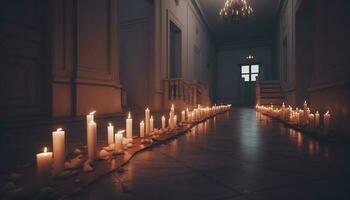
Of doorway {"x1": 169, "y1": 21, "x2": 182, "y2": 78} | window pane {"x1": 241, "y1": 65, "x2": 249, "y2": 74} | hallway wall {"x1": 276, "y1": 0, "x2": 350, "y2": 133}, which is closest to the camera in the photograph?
hallway wall {"x1": 276, "y1": 0, "x2": 350, "y2": 133}

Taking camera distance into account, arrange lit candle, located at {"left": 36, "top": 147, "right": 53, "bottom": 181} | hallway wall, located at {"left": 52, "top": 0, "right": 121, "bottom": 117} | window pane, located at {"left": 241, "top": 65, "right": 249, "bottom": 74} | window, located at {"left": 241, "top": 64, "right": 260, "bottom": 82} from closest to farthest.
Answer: lit candle, located at {"left": 36, "top": 147, "right": 53, "bottom": 181} < hallway wall, located at {"left": 52, "top": 0, "right": 121, "bottom": 117} < window, located at {"left": 241, "top": 64, "right": 260, "bottom": 82} < window pane, located at {"left": 241, "top": 65, "right": 249, "bottom": 74}

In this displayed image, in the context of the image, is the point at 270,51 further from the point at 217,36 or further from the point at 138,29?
the point at 138,29

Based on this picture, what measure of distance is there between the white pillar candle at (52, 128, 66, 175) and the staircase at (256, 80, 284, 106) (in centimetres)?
1331

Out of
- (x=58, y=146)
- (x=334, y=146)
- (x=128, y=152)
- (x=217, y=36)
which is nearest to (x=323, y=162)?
(x=334, y=146)

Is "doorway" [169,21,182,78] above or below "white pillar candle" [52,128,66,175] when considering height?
above

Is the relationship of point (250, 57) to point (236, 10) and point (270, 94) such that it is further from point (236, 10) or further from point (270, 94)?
point (236, 10)

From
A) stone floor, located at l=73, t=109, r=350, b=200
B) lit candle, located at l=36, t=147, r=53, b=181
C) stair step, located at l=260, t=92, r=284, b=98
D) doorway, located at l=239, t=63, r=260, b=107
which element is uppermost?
doorway, located at l=239, t=63, r=260, b=107

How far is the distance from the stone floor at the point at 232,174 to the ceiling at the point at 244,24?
10534 millimetres

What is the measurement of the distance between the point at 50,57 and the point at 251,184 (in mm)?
4422

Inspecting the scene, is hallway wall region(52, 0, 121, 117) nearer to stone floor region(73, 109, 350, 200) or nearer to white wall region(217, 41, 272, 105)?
stone floor region(73, 109, 350, 200)

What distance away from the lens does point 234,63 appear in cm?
2202

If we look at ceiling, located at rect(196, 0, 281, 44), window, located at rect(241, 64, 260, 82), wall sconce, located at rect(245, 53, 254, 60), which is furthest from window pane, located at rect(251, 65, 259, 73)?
ceiling, located at rect(196, 0, 281, 44)

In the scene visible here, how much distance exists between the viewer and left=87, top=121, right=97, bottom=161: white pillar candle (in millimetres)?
1807

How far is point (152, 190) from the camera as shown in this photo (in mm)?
1387
